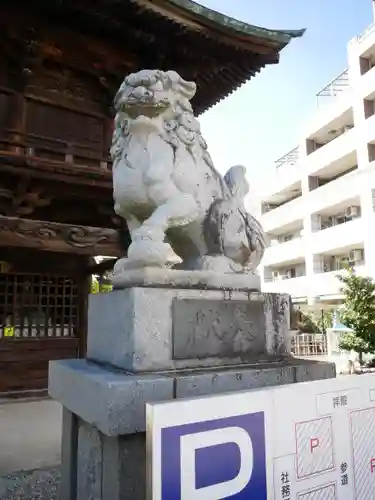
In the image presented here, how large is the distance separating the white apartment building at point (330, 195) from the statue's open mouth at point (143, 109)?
50.3 ft

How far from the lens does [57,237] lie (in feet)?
17.5

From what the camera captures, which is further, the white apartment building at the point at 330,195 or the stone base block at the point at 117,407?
the white apartment building at the point at 330,195

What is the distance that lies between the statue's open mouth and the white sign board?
62.9 inches

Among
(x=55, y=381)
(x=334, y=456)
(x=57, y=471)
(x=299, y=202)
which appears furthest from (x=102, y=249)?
(x=299, y=202)

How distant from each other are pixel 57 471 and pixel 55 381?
69.1 inches

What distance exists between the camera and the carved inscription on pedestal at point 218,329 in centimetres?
202

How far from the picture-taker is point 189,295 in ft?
6.88

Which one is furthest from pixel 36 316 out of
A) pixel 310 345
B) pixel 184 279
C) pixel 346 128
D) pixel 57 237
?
pixel 346 128

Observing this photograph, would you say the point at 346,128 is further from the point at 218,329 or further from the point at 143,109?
the point at 218,329

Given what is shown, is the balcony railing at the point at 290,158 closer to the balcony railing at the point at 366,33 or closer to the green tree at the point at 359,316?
the balcony railing at the point at 366,33

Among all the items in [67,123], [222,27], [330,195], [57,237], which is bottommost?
[57,237]

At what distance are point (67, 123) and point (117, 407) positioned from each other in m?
5.61

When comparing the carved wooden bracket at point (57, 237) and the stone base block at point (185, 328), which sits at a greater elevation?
the carved wooden bracket at point (57, 237)

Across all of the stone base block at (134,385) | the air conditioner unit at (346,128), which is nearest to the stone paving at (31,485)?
the stone base block at (134,385)
